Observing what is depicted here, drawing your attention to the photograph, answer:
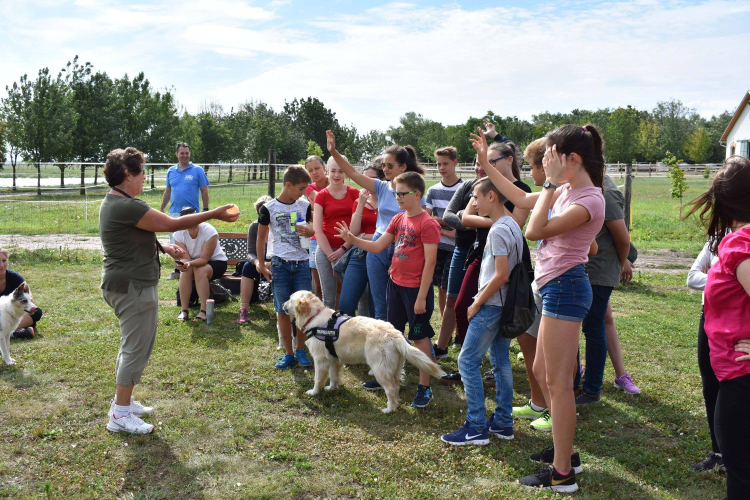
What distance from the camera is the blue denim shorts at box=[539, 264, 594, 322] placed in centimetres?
327

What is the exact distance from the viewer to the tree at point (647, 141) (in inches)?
2856

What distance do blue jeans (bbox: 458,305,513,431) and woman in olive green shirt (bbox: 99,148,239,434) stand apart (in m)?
1.98

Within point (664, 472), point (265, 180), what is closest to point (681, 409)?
point (664, 472)

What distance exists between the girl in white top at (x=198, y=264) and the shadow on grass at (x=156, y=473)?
133 inches

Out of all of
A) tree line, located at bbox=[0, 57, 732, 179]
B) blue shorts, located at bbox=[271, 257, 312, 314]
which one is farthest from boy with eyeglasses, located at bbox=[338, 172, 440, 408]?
tree line, located at bbox=[0, 57, 732, 179]

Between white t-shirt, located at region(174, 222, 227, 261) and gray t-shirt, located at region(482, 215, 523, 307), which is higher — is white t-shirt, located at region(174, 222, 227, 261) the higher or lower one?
the lower one

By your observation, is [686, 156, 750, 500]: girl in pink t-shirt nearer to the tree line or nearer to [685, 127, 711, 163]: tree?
the tree line

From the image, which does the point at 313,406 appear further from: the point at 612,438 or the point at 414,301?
the point at 612,438

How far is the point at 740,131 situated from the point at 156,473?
63.2 m

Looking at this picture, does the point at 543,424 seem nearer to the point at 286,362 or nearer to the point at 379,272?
the point at 379,272

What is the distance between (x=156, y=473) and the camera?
375 centimetres

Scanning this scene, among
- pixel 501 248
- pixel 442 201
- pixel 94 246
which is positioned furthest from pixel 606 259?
pixel 94 246

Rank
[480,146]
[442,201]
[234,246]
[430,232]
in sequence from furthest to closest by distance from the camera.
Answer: [234,246]
[442,201]
[430,232]
[480,146]

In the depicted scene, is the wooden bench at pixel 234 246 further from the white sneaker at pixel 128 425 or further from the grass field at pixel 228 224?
the grass field at pixel 228 224
